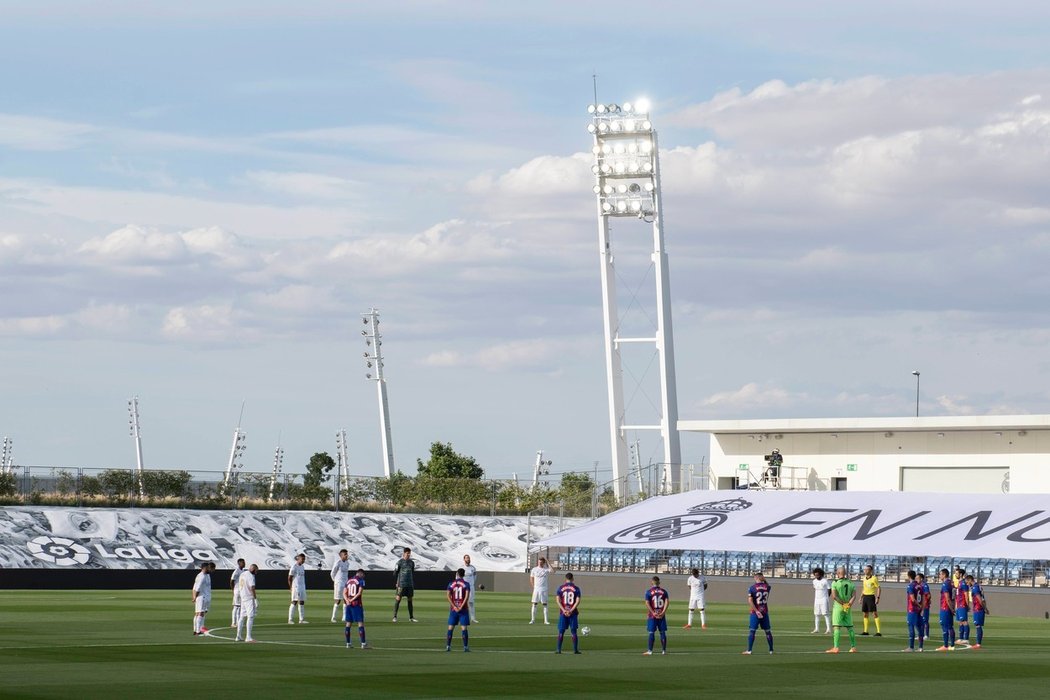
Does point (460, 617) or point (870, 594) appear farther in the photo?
point (870, 594)

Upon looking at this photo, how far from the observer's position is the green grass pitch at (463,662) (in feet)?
82.1

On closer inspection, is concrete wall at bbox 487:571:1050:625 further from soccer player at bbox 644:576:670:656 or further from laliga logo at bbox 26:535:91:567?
soccer player at bbox 644:576:670:656

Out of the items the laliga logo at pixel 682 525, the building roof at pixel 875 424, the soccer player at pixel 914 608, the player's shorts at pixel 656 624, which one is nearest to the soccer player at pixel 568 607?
the player's shorts at pixel 656 624

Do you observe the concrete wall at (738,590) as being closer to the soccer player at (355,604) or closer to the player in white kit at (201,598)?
the player in white kit at (201,598)

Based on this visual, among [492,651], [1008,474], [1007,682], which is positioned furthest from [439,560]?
[1007,682]

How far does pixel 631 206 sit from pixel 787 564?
1097 inches

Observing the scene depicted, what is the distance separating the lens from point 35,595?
2223 inches

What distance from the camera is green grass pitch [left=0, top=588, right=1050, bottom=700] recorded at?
2503cm

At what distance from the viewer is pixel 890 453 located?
7431 centimetres

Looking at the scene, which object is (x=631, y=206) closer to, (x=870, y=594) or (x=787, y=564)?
(x=787, y=564)

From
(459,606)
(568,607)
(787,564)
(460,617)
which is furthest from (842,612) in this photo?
(787,564)

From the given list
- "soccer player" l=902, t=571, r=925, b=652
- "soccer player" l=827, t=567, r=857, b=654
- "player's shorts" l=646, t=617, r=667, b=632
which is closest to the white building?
"soccer player" l=902, t=571, r=925, b=652

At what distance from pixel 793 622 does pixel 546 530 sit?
3136 cm

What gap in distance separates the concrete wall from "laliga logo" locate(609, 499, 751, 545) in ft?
5.16
